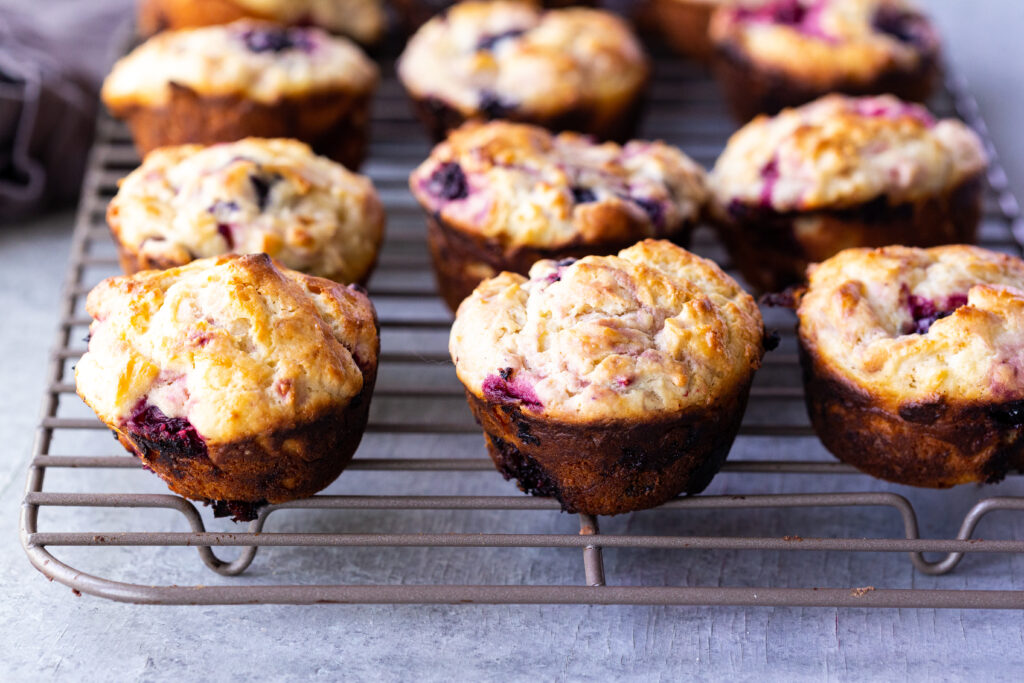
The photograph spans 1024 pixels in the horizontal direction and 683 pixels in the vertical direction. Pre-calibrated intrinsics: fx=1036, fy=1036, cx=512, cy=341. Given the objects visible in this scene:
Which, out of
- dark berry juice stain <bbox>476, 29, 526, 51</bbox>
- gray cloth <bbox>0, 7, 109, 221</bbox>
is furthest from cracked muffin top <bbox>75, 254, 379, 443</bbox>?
gray cloth <bbox>0, 7, 109, 221</bbox>

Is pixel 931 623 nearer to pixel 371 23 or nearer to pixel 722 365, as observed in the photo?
pixel 722 365

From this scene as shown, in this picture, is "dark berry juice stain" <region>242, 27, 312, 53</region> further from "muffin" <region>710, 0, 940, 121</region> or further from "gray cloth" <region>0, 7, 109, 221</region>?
"muffin" <region>710, 0, 940, 121</region>

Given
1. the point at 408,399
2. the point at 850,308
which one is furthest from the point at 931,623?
the point at 408,399

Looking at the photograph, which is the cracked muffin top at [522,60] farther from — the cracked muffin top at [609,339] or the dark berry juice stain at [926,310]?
the dark berry juice stain at [926,310]

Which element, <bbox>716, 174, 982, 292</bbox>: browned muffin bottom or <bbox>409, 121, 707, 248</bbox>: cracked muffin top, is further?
<bbox>716, 174, 982, 292</bbox>: browned muffin bottom

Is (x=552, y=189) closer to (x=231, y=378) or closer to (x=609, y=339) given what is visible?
(x=609, y=339)

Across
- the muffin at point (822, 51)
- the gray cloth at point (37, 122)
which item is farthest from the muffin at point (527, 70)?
the gray cloth at point (37, 122)

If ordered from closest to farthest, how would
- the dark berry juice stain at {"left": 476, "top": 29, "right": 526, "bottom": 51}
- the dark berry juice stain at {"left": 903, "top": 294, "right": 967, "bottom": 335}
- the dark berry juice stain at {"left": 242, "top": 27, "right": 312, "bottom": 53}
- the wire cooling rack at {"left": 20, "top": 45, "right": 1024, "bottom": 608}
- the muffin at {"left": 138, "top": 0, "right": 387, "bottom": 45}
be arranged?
1. the wire cooling rack at {"left": 20, "top": 45, "right": 1024, "bottom": 608}
2. the dark berry juice stain at {"left": 903, "top": 294, "right": 967, "bottom": 335}
3. the dark berry juice stain at {"left": 242, "top": 27, "right": 312, "bottom": 53}
4. the dark berry juice stain at {"left": 476, "top": 29, "right": 526, "bottom": 51}
5. the muffin at {"left": 138, "top": 0, "right": 387, "bottom": 45}
